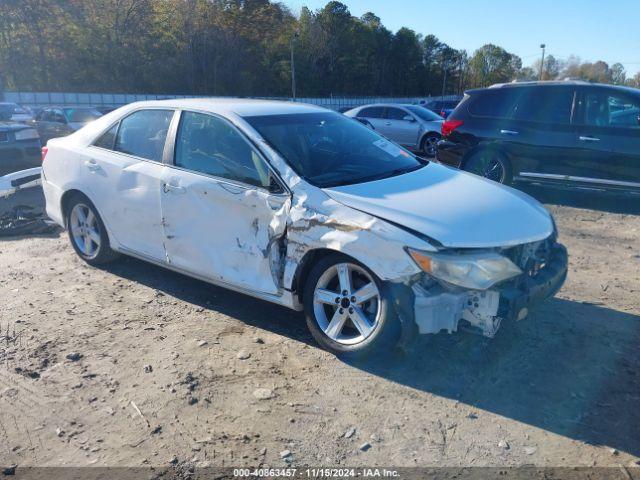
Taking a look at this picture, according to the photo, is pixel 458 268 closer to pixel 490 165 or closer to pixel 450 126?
pixel 490 165

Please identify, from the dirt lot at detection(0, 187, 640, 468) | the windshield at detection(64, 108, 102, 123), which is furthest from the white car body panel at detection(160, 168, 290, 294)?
the windshield at detection(64, 108, 102, 123)

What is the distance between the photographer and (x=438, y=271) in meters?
3.27

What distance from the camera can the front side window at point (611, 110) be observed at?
25.8ft

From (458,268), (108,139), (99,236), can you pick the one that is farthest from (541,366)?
(108,139)

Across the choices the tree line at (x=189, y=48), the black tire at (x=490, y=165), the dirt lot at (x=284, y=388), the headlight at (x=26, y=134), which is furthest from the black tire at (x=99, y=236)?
the tree line at (x=189, y=48)

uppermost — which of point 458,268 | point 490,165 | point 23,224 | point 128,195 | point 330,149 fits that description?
point 330,149

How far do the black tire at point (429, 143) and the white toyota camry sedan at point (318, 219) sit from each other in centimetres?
1054

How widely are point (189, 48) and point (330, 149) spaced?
1917 inches

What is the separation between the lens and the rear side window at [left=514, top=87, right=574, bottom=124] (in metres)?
8.30

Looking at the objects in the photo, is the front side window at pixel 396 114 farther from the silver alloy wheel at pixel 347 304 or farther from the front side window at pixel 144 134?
the silver alloy wheel at pixel 347 304

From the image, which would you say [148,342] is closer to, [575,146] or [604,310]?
[604,310]

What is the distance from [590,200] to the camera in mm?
8828

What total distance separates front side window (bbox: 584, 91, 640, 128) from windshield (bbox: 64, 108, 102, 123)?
14062mm

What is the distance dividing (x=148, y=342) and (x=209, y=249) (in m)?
0.81
